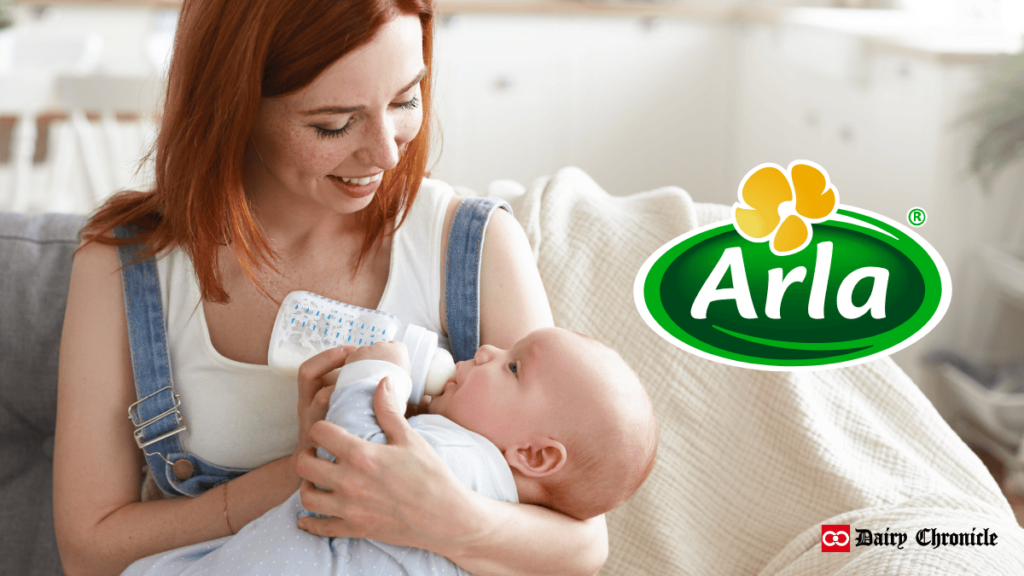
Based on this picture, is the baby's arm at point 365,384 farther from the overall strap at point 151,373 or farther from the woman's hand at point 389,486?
the overall strap at point 151,373

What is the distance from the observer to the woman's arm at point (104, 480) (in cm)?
93

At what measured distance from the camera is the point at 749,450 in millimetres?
1187

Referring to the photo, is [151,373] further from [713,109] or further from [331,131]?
[713,109]

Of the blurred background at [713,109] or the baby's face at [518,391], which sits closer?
the baby's face at [518,391]

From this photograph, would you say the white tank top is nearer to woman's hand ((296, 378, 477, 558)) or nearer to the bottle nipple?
the bottle nipple

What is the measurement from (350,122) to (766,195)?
24.2 inches

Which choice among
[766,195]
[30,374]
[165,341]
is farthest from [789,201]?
[30,374]

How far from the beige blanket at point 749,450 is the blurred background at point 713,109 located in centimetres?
68

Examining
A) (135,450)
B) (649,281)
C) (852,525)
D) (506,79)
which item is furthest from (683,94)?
(135,450)

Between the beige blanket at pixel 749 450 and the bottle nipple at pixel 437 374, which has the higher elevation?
the bottle nipple at pixel 437 374

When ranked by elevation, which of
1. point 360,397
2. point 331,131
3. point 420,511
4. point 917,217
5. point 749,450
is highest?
point 331,131

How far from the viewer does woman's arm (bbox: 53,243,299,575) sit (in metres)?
0.93

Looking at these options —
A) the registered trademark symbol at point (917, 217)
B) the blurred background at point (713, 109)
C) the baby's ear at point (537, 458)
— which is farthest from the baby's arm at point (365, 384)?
the blurred background at point (713, 109)

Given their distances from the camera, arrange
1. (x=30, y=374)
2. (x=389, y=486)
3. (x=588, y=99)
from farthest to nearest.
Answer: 1. (x=588, y=99)
2. (x=30, y=374)
3. (x=389, y=486)
